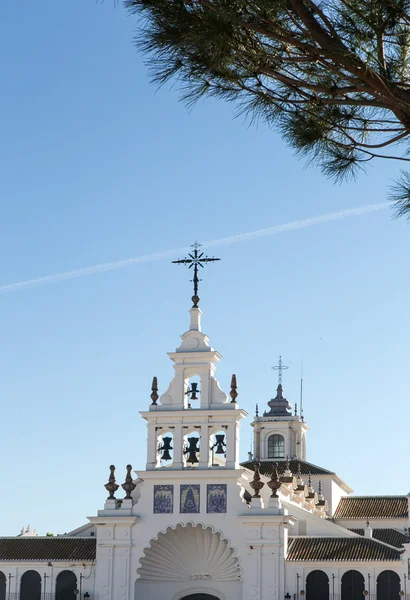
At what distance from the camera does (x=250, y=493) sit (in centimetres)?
5134

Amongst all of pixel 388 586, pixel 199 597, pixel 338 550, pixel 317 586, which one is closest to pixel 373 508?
pixel 338 550

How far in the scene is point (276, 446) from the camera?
6906cm

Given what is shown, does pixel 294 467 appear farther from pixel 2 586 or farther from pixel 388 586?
pixel 2 586

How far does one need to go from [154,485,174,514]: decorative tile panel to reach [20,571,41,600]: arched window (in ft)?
20.4

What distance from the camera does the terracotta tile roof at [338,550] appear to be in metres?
46.9

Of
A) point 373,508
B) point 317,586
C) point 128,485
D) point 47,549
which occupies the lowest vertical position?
point 317,586

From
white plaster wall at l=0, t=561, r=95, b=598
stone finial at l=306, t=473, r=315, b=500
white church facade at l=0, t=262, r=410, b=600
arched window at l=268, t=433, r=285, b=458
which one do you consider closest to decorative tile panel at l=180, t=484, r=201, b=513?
white church facade at l=0, t=262, r=410, b=600

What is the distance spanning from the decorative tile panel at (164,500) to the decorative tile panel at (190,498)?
49 cm

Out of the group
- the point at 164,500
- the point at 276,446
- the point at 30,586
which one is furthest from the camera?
the point at 276,446

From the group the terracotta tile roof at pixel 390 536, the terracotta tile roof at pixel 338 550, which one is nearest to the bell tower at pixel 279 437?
the terracotta tile roof at pixel 390 536

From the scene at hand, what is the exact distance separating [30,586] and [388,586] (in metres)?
15.5

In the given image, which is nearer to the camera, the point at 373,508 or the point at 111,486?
the point at 111,486

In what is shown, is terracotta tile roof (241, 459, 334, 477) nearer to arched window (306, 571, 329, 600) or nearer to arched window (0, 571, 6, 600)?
arched window (306, 571, 329, 600)

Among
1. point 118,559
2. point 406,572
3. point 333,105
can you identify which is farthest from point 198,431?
point 333,105
